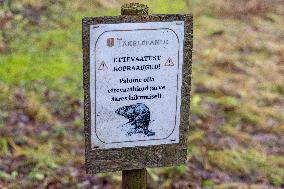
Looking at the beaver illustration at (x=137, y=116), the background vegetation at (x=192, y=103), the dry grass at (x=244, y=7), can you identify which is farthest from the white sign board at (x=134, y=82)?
the dry grass at (x=244, y=7)

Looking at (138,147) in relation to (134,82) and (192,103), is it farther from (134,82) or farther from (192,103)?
(192,103)

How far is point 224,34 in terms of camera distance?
8195 mm

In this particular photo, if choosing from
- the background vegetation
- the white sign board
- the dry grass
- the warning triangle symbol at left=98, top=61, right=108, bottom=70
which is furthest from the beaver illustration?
the dry grass

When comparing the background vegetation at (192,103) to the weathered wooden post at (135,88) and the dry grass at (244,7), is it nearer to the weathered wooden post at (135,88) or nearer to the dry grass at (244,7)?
the dry grass at (244,7)

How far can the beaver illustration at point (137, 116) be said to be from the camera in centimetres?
222

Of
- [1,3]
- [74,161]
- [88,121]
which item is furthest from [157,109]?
[1,3]

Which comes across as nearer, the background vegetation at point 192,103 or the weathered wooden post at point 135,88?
the weathered wooden post at point 135,88

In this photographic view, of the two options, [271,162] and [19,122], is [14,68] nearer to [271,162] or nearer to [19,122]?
[19,122]

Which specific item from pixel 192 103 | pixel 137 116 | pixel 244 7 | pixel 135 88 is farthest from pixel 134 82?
pixel 244 7

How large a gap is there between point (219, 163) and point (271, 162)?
503 mm

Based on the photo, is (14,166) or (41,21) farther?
(41,21)

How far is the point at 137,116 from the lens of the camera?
2.22 m

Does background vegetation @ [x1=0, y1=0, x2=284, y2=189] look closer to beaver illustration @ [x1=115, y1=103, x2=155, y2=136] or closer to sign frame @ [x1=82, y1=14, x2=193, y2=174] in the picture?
→ sign frame @ [x1=82, y1=14, x2=193, y2=174]

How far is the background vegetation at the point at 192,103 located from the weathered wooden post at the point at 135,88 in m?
1.60
